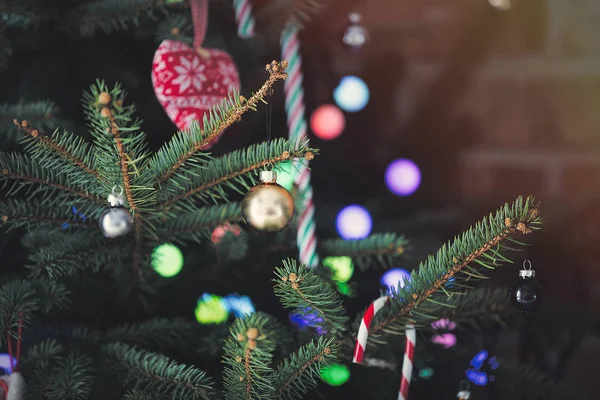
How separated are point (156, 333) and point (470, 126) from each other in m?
0.72

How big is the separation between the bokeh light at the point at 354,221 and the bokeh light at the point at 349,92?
19 cm

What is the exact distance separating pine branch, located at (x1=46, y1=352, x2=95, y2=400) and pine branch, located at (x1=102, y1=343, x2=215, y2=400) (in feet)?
0.11

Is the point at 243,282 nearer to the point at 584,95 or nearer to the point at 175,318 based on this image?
the point at 175,318

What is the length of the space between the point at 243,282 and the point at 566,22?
0.75m

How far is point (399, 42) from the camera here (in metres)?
1.21

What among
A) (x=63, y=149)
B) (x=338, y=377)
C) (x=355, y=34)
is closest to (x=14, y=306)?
(x=63, y=149)

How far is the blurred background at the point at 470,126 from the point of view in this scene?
45.1 inches

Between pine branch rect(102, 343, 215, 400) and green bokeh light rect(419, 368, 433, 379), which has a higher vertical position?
green bokeh light rect(419, 368, 433, 379)

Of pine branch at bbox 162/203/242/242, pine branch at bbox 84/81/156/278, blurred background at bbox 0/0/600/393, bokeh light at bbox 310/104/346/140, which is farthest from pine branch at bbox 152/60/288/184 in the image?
bokeh light at bbox 310/104/346/140

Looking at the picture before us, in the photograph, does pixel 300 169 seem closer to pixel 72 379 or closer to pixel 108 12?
pixel 108 12

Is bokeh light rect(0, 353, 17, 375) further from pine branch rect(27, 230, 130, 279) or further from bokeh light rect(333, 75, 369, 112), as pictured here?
bokeh light rect(333, 75, 369, 112)

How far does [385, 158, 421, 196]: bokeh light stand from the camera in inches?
47.9

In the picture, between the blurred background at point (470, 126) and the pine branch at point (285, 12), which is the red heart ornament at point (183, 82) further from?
the blurred background at point (470, 126)

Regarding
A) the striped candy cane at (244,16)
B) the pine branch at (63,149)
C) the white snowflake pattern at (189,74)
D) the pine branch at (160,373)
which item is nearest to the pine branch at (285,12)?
the striped candy cane at (244,16)
